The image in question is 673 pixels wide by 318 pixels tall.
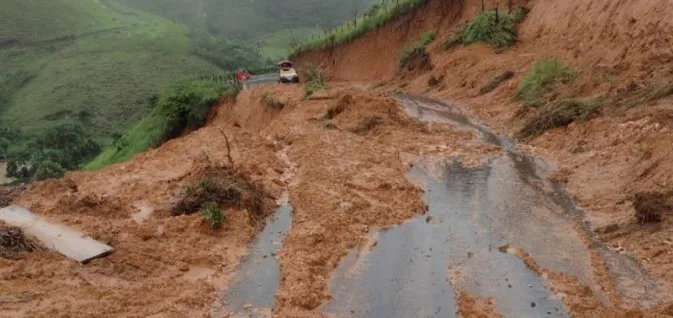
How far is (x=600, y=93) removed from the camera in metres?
18.3

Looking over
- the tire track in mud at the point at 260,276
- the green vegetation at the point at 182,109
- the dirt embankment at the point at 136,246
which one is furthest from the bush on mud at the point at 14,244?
the green vegetation at the point at 182,109

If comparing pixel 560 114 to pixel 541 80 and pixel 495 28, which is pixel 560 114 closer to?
pixel 541 80

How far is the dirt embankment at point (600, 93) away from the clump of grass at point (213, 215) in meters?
6.53

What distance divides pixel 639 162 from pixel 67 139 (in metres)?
47.6

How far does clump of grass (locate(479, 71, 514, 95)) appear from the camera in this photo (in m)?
23.9

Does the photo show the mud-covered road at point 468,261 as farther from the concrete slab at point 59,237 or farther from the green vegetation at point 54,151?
the green vegetation at point 54,151

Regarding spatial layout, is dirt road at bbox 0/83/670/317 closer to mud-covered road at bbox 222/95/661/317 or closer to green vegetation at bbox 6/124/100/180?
mud-covered road at bbox 222/95/661/317

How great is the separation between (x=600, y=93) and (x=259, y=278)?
41.0 ft

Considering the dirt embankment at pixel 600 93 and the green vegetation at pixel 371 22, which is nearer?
the dirt embankment at pixel 600 93

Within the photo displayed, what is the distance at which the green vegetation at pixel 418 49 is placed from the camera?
33.7 m

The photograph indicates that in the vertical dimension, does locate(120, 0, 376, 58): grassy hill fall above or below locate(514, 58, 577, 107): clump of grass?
above

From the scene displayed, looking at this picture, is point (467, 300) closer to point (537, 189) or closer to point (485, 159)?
point (537, 189)

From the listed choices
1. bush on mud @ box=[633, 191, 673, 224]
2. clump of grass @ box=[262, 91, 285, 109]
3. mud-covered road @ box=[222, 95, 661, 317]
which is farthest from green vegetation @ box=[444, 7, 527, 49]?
bush on mud @ box=[633, 191, 673, 224]

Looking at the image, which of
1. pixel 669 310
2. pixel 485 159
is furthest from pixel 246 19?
pixel 669 310
